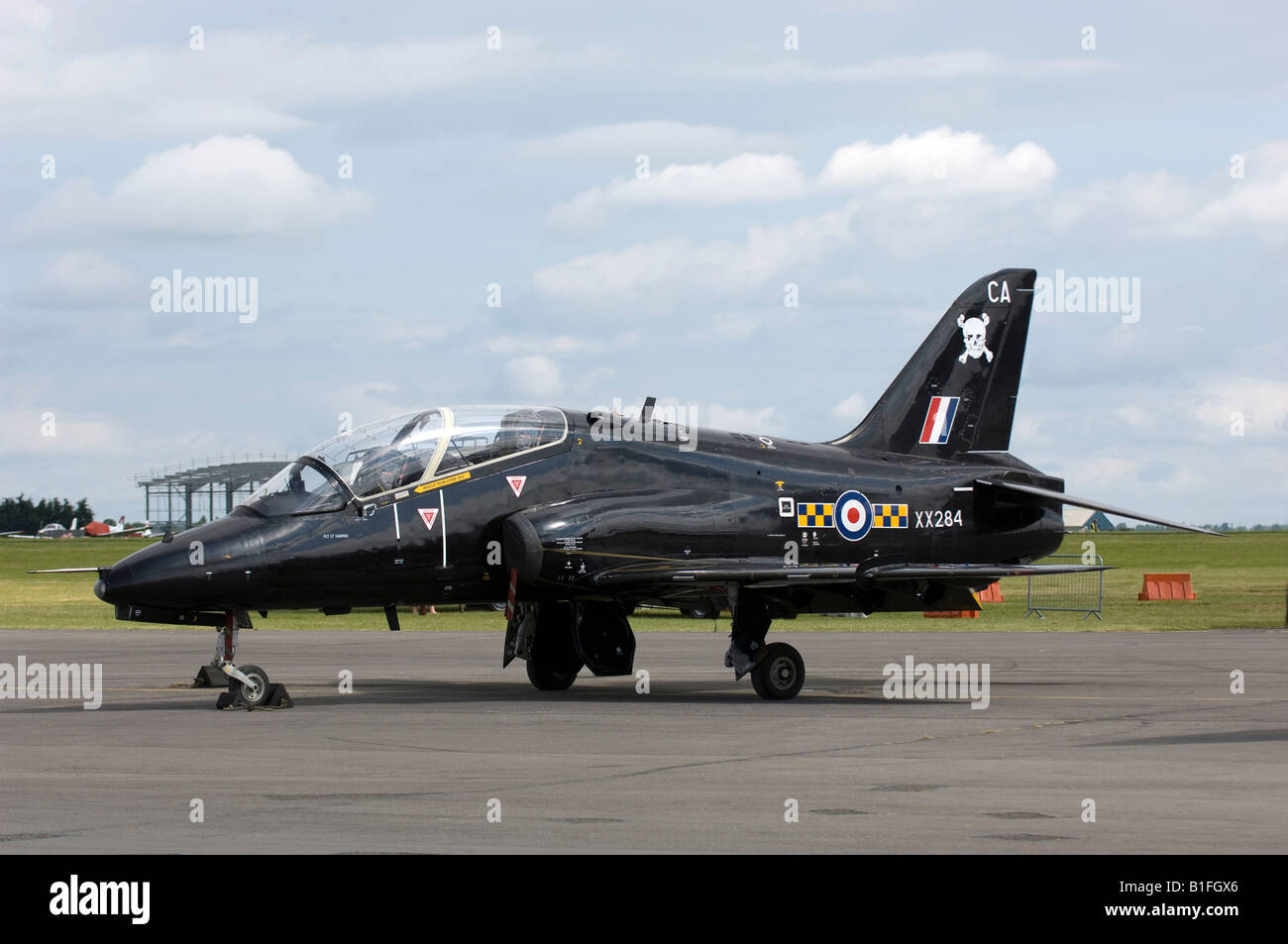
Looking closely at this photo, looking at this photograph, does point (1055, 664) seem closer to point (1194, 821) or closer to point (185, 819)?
point (1194, 821)

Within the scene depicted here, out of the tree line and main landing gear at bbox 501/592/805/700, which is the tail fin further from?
the tree line

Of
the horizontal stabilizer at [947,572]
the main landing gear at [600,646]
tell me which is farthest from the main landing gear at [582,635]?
the horizontal stabilizer at [947,572]

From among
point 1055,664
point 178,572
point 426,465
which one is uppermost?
point 426,465

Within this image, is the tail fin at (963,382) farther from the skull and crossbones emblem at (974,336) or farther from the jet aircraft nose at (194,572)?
the jet aircraft nose at (194,572)

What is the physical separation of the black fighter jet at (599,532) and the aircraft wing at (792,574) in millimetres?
31

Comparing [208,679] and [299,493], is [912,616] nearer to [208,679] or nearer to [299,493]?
[208,679]

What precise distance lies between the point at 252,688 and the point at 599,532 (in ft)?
14.5

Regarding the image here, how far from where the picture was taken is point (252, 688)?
17.7 metres

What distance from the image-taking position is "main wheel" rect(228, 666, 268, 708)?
17.7m

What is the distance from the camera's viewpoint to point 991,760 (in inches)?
516

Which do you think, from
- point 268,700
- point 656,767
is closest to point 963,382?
point 268,700

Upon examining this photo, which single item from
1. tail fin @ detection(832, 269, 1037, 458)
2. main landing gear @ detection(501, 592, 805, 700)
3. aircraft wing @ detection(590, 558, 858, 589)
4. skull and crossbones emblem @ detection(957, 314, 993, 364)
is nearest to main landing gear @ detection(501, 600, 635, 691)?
main landing gear @ detection(501, 592, 805, 700)
